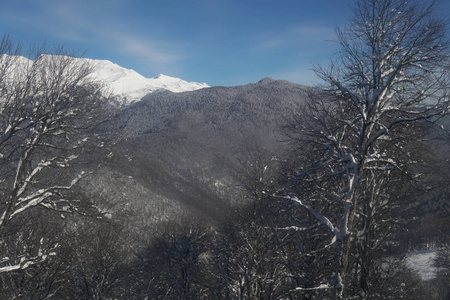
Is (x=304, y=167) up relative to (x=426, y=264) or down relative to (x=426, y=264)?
up

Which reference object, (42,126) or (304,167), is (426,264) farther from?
(42,126)

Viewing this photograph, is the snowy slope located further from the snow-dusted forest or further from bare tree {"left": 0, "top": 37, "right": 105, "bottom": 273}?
bare tree {"left": 0, "top": 37, "right": 105, "bottom": 273}

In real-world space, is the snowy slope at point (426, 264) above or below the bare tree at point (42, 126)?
below

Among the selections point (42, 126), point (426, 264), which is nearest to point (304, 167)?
point (42, 126)

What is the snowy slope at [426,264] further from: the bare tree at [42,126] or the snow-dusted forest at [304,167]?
the bare tree at [42,126]

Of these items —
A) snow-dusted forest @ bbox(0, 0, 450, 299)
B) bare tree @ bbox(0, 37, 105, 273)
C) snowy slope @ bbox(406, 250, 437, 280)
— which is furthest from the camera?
snowy slope @ bbox(406, 250, 437, 280)

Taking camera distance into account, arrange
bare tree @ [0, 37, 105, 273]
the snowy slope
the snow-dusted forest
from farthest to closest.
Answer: the snowy slope → bare tree @ [0, 37, 105, 273] → the snow-dusted forest

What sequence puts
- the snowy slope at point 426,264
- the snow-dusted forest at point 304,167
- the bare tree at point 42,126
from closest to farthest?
1. the snow-dusted forest at point 304,167
2. the bare tree at point 42,126
3. the snowy slope at point 426,264

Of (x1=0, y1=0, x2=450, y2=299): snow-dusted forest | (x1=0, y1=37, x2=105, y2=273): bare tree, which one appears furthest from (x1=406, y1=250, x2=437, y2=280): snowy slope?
(x1=0, y1=37, x2=105, y2=273): bare tree

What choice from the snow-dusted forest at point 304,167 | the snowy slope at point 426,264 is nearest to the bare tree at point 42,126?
the snow-dusted forest at point 304,167
